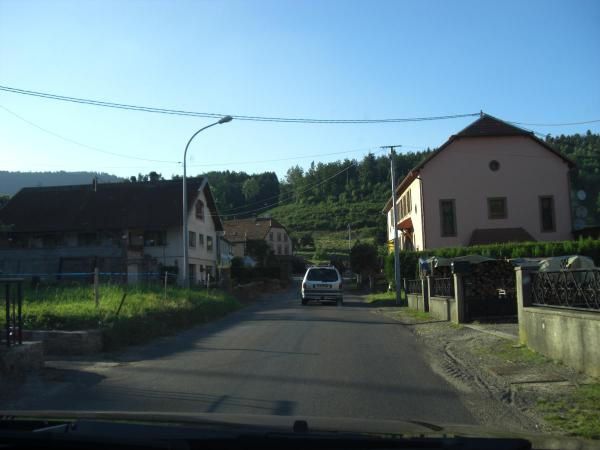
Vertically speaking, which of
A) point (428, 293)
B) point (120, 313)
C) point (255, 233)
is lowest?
point (428, 293)

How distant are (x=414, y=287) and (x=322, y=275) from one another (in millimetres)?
4678

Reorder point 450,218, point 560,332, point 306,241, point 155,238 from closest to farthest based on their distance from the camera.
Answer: point 560,332, point 450,218, point 155,238, point 306,241

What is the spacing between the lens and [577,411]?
6676mm

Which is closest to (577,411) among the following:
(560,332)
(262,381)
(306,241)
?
(560,332)

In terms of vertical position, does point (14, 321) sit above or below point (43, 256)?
below

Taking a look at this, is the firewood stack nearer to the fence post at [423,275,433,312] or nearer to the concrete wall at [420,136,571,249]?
the fence post at [423,275,433,312]

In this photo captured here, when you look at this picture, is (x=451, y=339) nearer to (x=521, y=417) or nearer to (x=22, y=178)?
(x=521, y=417)

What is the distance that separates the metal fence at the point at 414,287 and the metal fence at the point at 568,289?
13.4m

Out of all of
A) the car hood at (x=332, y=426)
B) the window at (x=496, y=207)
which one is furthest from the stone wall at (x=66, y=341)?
the window at (x=496, y=207)

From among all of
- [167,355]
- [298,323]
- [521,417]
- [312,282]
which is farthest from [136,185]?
[521,417]

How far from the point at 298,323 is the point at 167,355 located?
659 centimetres

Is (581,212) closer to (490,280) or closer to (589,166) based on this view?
(589,166)

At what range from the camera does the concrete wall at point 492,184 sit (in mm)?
37719

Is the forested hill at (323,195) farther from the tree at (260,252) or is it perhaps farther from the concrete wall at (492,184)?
the concrete wall at (492,184)
